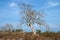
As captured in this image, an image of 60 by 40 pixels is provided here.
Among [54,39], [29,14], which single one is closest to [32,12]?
[29,14]

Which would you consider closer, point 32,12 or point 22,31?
point 32,12

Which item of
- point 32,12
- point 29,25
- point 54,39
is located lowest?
point 54,39

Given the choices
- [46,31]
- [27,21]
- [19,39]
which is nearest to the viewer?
[19,39]

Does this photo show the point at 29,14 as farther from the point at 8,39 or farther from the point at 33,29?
the point at 8,39

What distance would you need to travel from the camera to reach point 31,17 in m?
37.2

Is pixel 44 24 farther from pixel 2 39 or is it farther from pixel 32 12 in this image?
pixel 2 39

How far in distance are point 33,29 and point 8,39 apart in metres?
9.88

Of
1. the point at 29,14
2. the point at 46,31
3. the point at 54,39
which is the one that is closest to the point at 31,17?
the point at 29,14

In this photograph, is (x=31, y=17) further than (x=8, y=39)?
Yes

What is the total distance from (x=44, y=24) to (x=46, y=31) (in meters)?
2.70

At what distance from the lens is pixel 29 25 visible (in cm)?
3722

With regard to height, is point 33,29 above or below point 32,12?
below

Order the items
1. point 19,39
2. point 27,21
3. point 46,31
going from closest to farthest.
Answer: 1. point 19,39
2. point 27,21
3. point 46,31

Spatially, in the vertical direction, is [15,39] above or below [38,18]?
below
